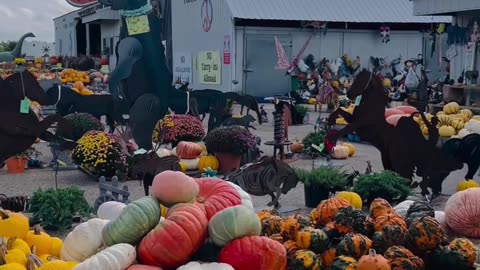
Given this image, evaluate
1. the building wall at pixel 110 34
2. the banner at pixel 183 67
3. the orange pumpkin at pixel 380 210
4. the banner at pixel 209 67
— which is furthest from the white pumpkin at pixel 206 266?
the building wall at pixel 110 34

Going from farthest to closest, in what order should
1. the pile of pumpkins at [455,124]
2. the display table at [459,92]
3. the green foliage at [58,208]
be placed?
the display table at [459,92], the pile of pumpkins at [455,124], the green foliage at [58,208]

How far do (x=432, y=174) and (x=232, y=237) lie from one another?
4673mm

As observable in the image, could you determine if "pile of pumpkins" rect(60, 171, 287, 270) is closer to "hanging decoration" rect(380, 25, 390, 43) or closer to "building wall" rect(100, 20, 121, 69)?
"hanging decoration" rect(380, 25, 390, 43)

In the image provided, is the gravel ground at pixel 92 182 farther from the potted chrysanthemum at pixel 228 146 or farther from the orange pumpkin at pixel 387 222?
the orange pumpkin at pixel 387 222

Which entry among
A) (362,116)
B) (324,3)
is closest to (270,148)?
(362,116)

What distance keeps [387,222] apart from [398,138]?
141 inches

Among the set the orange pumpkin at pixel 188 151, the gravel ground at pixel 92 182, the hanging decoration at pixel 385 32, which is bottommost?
the gravel ground at pixel 92 182

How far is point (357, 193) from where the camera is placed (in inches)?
287

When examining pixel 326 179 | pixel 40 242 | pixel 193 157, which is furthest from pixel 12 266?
pixel 193 157

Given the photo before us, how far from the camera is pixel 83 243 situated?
4.34 m

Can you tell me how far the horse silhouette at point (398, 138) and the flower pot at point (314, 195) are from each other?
3.11ft

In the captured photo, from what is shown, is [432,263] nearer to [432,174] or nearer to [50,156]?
[432,174]

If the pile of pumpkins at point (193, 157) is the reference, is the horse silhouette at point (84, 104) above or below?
above

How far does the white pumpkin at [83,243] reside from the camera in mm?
4328
